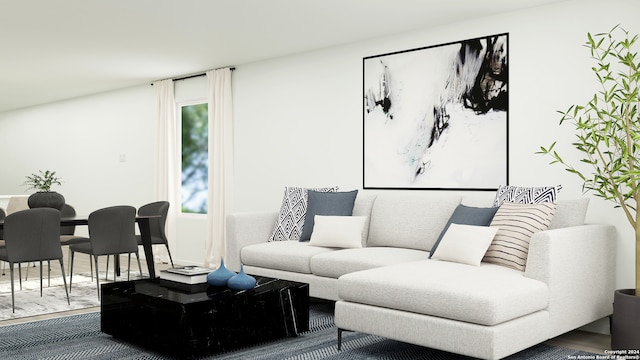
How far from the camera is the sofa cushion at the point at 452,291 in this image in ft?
10.6

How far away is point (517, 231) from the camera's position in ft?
13.3

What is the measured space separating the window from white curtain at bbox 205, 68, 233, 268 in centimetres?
54

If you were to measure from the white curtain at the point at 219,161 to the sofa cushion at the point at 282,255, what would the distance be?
2.02 m

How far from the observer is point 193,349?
142 inches

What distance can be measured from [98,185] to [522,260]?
24.2ft

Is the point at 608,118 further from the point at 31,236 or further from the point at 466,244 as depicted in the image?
the point at 31,236

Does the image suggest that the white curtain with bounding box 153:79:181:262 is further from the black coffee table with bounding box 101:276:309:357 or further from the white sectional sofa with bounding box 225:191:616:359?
the black coffee table with bounding box 101:276:309:357

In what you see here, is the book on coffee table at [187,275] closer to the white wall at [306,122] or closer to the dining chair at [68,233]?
the white wall at [306,122]

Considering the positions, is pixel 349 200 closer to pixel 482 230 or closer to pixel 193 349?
pixel 482 230

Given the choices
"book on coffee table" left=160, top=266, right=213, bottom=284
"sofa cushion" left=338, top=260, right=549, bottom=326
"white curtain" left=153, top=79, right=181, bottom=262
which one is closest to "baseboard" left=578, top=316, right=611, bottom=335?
Result: "sofa cushion" left=338, top=260, right=549, bottom=326

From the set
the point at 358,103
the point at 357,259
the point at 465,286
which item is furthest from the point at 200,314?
the point at 358,103

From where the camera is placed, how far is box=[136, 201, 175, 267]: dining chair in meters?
6.51

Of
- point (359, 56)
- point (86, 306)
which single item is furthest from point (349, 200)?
point (86, 306)

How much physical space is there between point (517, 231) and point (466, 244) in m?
0.33
